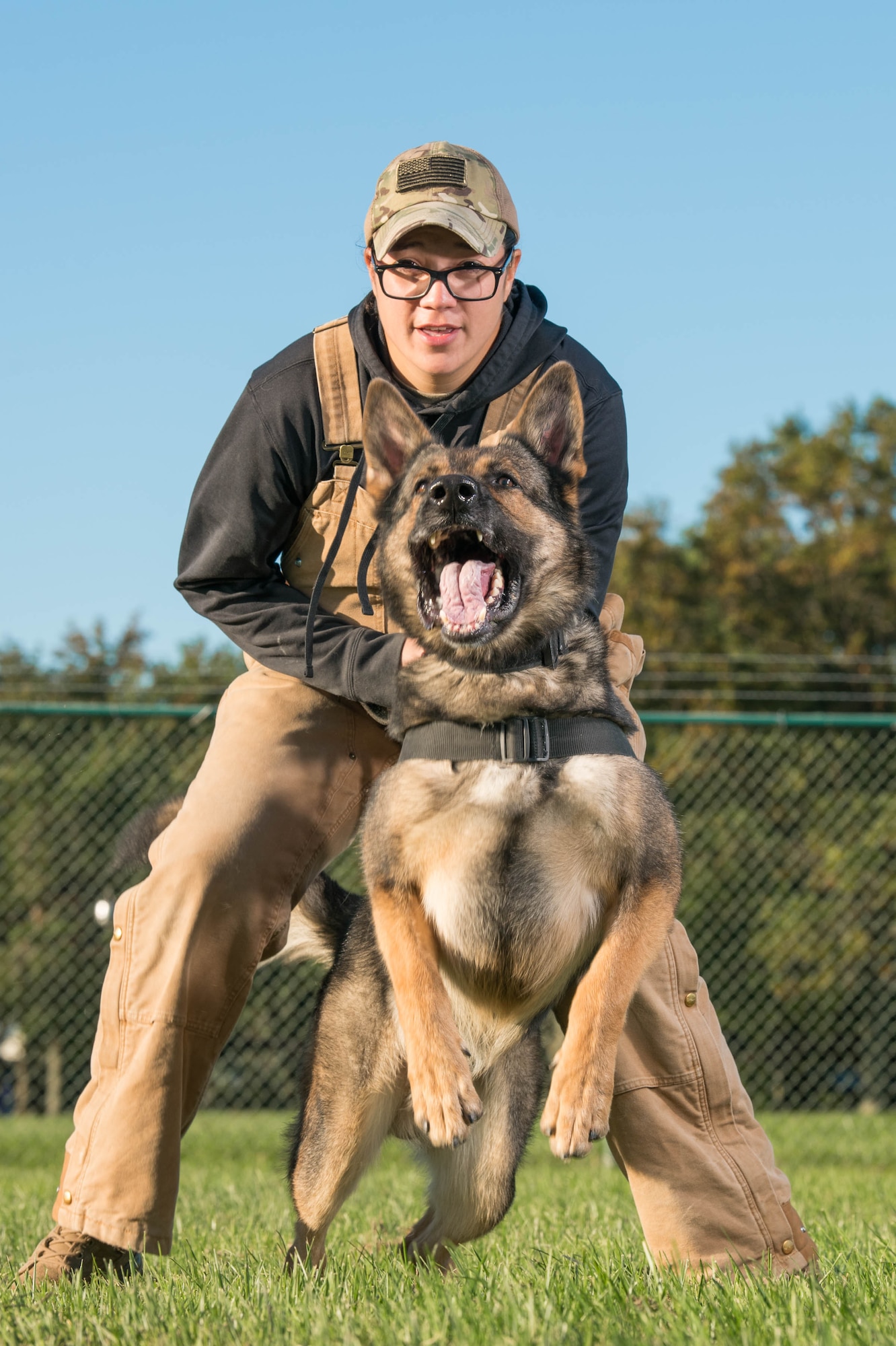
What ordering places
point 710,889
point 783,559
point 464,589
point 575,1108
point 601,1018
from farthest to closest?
point 783,559 < point 710,889 < point 464,589 < point 601,1018 < point 575,1108

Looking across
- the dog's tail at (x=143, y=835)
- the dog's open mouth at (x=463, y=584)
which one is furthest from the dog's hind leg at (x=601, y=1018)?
the dog's tail at (x=143, y=835)

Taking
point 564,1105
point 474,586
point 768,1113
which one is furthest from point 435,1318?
point 768,1113

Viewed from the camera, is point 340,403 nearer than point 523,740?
No

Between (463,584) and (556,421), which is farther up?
(556,421)

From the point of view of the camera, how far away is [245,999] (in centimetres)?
337

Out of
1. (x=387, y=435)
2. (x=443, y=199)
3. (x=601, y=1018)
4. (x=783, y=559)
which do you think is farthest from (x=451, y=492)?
(x=783, y=559)

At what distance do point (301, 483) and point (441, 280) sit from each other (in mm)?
678

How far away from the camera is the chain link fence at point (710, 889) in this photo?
10016mm

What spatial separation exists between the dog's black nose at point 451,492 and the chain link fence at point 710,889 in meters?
4.43

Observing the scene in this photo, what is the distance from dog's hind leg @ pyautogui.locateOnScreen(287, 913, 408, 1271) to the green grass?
5.7 inches

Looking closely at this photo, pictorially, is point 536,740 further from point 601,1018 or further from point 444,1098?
point 444,1098

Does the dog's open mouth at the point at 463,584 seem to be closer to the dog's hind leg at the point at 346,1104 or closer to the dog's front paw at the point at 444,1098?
the dog's hind leg at the point at 346,1104

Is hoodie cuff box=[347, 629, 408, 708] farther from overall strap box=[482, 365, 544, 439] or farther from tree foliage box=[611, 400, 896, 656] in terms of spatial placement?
tree foliage box=[611, 400, 896, 656]

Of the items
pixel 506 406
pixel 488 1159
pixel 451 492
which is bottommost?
pixel 488 1159
